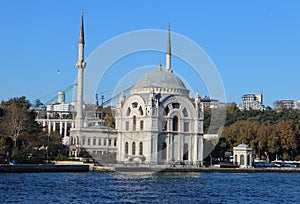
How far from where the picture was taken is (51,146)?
89312 millimetres

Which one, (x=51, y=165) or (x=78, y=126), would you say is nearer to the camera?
(x=51, y=165)

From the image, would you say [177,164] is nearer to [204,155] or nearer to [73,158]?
[204,155]

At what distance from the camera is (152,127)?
88.2 metres

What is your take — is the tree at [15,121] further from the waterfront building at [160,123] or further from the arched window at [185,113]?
the arched window at [185,113]

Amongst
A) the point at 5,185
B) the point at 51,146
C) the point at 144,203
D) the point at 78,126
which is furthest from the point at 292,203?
the point at 78,126

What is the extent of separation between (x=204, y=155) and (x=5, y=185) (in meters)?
49.3

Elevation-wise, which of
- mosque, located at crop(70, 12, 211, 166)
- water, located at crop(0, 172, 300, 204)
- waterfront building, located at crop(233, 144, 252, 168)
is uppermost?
mosque, located at crop(70, 12, 211, 166)

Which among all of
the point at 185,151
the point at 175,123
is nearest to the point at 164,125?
the point at 175,123

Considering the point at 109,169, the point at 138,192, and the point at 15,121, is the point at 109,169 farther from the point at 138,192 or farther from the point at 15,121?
the point at 138,192

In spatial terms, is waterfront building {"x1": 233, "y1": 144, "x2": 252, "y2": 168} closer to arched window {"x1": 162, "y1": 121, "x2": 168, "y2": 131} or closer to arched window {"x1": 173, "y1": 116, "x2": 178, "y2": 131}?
→ arched window {"x1": 173, "y1": 116, "x2": 178, "y2": 131}

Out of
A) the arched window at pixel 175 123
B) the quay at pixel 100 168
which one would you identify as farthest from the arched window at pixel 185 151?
the quay at pixel 100 168

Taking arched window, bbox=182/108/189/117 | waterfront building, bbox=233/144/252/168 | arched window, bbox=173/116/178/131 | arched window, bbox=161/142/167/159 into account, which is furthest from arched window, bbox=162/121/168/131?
waterfront building, bbox=233/144/252/168

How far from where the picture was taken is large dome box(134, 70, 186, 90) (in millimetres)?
91438

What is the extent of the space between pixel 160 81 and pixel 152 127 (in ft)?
24.9
